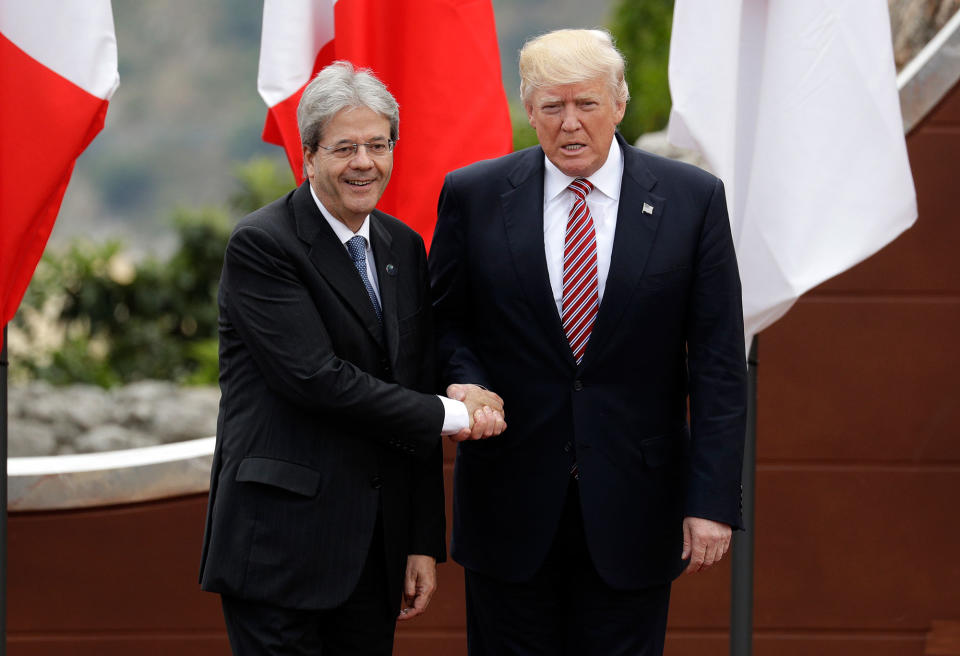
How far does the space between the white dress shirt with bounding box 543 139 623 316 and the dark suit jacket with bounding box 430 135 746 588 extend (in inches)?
1.0

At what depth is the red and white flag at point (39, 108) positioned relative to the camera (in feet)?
8.54

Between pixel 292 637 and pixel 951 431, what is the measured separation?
82.9 inches

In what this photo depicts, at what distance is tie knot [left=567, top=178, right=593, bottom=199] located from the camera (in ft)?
7.76

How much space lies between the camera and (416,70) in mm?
3010

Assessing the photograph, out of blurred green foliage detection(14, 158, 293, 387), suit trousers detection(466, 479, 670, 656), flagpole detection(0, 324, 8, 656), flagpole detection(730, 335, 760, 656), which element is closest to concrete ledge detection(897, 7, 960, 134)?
flagpole detection(730, 335, 760, 656)

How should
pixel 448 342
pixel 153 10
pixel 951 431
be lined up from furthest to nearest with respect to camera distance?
pixel 153 10, pixel 951 431, pixel 448 342

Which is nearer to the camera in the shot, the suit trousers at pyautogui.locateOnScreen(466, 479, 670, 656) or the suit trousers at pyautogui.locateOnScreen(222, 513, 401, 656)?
the suit trousers at pyautogui.locateOnScreen(222, 513, 401, 656)

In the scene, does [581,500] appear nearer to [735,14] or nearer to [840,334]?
[735,14]

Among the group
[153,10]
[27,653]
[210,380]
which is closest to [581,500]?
[27,653]

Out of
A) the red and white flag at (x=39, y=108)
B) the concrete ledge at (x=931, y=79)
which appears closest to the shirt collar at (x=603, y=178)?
the red and white flag at (x=39, y=108)

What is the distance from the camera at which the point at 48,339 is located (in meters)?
9.63

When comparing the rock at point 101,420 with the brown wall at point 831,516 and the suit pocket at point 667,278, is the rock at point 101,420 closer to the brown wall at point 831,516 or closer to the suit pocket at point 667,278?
the brown wall at point 831,516

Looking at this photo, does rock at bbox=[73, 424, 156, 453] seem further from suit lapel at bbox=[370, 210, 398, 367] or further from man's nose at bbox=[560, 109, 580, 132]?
man's nose at bbox=[560, 109, 580, 132]

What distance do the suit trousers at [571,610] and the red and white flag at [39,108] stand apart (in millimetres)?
1222
